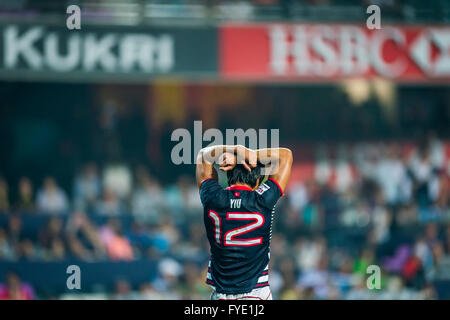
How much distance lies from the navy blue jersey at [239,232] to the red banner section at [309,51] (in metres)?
9.03

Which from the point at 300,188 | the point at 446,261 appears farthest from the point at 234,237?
the point at 300,188

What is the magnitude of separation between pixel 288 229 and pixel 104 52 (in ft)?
18.0

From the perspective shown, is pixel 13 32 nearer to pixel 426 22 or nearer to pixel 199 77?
pixel 199 77

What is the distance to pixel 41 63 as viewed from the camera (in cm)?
1307

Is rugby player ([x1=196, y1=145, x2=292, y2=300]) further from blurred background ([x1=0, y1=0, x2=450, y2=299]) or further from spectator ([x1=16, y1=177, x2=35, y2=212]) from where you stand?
spectator ([x1=16, y1=177, x2=35, y2=212])

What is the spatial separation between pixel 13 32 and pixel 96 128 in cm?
405

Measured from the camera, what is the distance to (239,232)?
4.88 metres

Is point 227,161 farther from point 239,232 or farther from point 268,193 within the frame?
point 239,232

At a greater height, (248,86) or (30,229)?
(248,86)

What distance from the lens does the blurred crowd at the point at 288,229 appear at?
39.1 ft

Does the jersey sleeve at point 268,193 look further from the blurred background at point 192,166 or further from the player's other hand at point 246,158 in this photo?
the blurred background at point 192,166

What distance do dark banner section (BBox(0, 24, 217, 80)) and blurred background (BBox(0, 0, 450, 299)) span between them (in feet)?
0.09

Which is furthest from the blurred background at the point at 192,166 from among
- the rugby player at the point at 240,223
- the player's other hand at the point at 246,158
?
the player's other hand at the point at 246,158

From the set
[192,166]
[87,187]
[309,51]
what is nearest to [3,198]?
[87,187]
